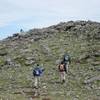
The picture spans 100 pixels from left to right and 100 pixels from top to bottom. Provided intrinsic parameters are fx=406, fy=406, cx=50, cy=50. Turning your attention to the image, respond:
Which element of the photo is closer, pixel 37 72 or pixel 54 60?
pixel 37 72

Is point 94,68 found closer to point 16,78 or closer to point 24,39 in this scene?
point 16,78

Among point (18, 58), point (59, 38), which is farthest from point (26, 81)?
point (59, 38)

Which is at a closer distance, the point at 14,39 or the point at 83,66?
the point at 83,66

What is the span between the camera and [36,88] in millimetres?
53188

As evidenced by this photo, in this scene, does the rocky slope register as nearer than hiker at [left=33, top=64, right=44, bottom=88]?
No

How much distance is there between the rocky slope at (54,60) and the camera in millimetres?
51812

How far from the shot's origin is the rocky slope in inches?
2040

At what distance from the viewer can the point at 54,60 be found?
7950 cm

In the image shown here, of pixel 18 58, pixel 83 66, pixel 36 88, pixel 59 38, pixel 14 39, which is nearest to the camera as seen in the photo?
pixel 36 88

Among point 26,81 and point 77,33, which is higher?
point 77,33

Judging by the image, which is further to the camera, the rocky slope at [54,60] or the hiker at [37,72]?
the rocky slope at [54,60]

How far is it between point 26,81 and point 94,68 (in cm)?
1311

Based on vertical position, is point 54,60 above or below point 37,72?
above

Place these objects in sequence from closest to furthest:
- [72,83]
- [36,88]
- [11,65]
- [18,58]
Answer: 1. [36,88]
2. [72,83]
3. [11,65]
4. [18,58]
